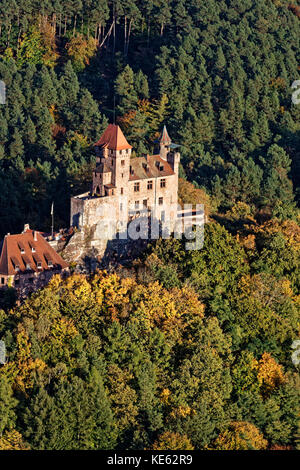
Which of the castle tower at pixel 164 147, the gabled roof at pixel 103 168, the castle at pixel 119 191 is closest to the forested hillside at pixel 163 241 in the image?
the castle at pixel 119 191

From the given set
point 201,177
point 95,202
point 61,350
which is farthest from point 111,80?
point 61,350

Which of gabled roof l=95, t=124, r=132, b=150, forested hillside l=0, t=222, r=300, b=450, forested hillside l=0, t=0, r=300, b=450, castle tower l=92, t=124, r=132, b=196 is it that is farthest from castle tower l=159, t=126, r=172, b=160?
forested hillside l=0, t=222, r=300, b=450

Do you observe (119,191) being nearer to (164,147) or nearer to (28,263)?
(164,147)

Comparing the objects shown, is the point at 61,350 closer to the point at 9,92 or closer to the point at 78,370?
the point at 78,370

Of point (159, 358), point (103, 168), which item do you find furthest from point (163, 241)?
point (159, 358)

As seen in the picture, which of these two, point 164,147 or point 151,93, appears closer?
point 164,147

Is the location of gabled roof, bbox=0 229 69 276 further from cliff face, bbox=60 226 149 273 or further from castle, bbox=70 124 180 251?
castle, bbox=70 124 180 251

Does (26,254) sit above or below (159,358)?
above

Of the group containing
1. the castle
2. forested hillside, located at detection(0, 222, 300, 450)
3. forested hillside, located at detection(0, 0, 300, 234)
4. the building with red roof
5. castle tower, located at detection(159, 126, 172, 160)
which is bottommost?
forested hillside, located at detection(0, 222, 300, 450)
